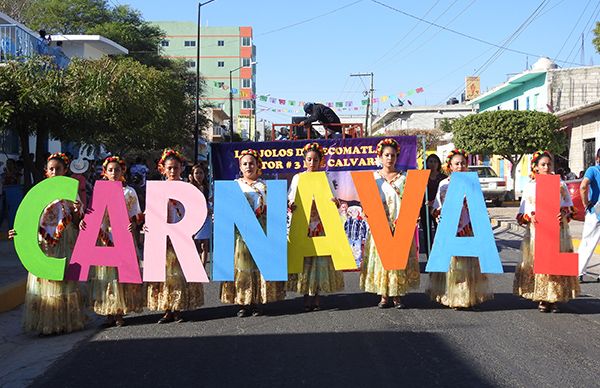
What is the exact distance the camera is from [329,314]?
744 centimetres

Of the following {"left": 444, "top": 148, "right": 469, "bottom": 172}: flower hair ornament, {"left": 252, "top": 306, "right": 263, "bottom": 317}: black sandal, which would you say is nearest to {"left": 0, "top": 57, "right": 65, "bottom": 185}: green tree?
{"left": 252, "top": 306, "right": 263, "bottom": 317}: black sandal

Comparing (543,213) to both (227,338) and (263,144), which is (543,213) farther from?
(263,144)

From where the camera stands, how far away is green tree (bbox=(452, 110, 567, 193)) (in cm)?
2969

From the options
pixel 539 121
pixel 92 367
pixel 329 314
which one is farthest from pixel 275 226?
pixel 539 121

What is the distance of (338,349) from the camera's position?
5.91m

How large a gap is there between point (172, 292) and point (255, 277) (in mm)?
904

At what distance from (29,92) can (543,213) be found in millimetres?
11035

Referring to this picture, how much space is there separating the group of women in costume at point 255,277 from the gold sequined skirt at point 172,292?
1cm

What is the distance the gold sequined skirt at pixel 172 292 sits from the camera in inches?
282

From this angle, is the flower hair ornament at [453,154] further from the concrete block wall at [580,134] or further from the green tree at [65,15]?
Answer: the green tree at [65,15]

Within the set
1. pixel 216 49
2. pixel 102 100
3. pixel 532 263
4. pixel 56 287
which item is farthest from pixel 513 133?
pixel 216 49

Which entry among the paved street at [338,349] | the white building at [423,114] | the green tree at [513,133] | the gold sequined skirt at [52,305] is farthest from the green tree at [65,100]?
the white building at [423,114]

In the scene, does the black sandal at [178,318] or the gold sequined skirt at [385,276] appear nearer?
the black sandal at [178,318]

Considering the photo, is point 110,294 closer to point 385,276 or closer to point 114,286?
point 114,286
